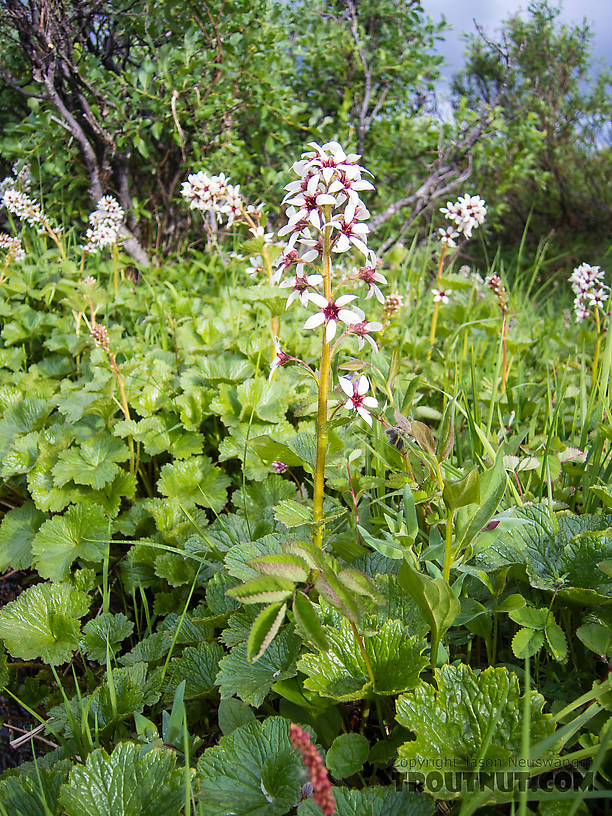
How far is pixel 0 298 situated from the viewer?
122 inches

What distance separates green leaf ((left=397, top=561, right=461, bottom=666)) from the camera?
0.88 meters

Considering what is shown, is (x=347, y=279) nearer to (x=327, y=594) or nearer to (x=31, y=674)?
(x=327, y=594)

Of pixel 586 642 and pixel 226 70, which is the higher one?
pixel 226 70

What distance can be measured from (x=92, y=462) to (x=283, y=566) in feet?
4.18

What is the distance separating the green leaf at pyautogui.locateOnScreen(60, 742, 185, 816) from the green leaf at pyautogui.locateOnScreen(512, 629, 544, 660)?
0.62 m

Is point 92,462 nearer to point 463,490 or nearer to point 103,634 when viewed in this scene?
point 103,634


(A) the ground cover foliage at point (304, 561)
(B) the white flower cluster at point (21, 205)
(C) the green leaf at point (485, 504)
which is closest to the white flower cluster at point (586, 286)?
(A) the ground cover foliage at point (304, 561)

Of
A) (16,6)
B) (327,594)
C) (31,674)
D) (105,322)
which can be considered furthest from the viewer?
(16,6)

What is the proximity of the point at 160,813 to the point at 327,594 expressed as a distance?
447mm

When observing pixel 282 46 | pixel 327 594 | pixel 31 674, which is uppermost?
pixel 282 46

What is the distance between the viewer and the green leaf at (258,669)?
1041mm

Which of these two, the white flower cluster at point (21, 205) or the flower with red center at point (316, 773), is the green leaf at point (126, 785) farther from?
the white flower cluster at point (21, 205)

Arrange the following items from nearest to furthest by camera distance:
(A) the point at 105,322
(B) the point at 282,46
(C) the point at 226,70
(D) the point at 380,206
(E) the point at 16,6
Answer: (A) the point at 105,322, (E) the point at 16,6, (C) the point at 226,70, (B) the point at 282,46, (D) the point at 380,206

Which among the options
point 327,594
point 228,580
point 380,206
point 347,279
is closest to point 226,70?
point 380,206
